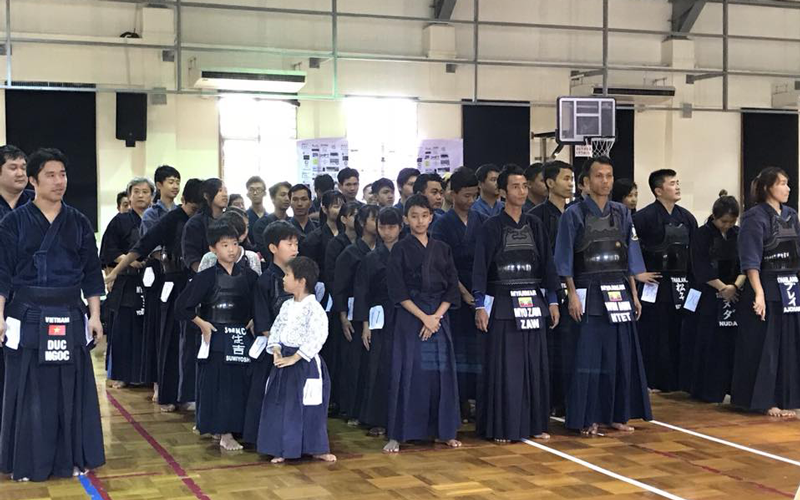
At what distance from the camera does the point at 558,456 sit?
523 cm

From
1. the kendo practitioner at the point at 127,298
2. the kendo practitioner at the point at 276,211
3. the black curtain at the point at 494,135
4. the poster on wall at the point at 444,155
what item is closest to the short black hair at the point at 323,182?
the kendo practitioner at the point at 276,211

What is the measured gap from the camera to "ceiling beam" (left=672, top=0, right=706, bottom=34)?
42.7 feet

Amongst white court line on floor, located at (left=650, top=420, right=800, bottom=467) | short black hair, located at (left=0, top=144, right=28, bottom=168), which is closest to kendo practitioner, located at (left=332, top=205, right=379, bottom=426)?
white court line on floor, located at (left=650, top=420, right=800, bottom=467)

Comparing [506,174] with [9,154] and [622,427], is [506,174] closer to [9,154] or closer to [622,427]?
[622,427]

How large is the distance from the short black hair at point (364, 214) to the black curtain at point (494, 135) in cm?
616

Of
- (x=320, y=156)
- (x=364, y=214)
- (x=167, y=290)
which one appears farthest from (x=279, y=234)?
(x=320, y=156)

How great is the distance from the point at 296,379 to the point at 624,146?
345 inches

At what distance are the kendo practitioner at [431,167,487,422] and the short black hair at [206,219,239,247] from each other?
137cm

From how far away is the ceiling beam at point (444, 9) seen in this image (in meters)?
12.0

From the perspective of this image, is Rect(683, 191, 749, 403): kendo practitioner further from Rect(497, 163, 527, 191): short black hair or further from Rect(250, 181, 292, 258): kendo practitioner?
Rect(250, 181, 292, 258): kendo practitioner

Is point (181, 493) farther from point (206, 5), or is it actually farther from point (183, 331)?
point (206, 5)

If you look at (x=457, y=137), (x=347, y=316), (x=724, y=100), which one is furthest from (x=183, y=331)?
(x=724, y=100)

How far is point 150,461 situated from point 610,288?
2.72 meters

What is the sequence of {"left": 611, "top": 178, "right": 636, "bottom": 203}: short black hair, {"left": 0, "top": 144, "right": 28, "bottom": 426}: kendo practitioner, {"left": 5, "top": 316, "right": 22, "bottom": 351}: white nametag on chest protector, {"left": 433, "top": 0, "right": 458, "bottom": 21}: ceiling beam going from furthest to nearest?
{"left": 433, "top": 0, "right": 458, "bottom": 21}: ceiling beam → {"left": 611, "top": 178, "right": 636, "bottom": 203}: short black hair → {"left": 0, "top": 144, "right": 28, "bottom": 426}: kendo practitioner → {"left": 5, "top": 316, "right": 22, "bottom": 351}: white nametag on chest protector
